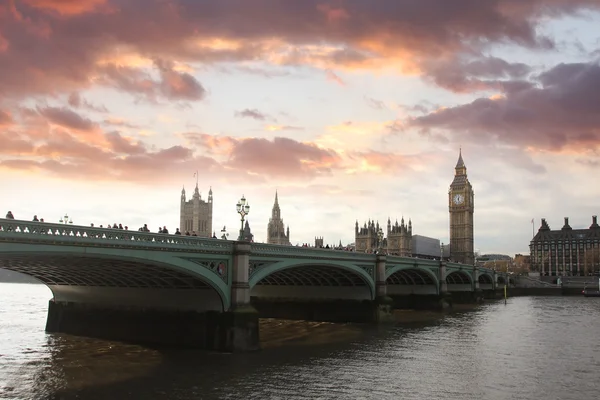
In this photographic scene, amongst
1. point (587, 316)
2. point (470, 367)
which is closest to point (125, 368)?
point (470, 367)

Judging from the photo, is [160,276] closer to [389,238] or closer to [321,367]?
[321,367]

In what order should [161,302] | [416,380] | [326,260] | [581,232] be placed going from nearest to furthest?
[416,380], [161,302], [326,260], [581,232]

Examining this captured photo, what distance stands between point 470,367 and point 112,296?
20982mm

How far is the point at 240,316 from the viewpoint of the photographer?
1209 inches

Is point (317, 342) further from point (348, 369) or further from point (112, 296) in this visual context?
point (112, 296)

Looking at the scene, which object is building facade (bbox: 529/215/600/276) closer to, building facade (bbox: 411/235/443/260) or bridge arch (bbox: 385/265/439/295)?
building facade (bbox: 411/235/443/260)

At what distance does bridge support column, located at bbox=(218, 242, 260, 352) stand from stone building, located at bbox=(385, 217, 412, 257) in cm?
14091

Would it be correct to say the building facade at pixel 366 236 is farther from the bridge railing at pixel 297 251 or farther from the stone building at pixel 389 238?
the bridge railing at pixel 297 251

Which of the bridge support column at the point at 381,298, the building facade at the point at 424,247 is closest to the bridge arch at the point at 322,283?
the bridge support column at the point at 381,298

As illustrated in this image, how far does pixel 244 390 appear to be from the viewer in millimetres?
22594

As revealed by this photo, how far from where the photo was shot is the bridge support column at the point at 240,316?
100 ft

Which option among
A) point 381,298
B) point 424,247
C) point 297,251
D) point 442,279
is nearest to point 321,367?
point 297,251

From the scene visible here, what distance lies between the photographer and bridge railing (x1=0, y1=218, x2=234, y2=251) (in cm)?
2157

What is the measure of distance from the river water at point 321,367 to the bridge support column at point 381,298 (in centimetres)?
653
